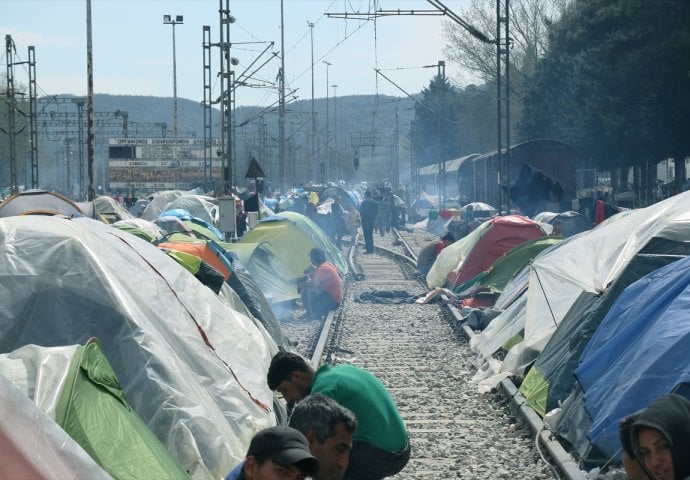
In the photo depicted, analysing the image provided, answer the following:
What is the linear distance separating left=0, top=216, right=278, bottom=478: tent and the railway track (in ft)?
5.95

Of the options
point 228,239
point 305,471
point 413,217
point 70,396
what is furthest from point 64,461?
point 413,217

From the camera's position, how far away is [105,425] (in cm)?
661

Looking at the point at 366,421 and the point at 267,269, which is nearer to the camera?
the point at 366,421

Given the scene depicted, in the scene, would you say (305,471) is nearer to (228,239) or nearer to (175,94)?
(228,239)

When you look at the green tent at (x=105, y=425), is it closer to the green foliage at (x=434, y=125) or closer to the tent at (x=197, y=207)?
the tent at (x=197, y=207)

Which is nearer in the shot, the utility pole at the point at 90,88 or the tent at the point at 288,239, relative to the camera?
the tent at the point at 288,239

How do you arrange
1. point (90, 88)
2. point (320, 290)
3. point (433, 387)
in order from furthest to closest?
point (90, 88) → point (320, 290) → point (433, 387)

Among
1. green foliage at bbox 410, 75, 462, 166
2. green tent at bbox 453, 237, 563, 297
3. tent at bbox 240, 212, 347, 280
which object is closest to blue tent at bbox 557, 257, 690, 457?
green tent at bbox 453, 237, 563, 297

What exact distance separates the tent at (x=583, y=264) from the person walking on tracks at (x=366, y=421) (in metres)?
5.29

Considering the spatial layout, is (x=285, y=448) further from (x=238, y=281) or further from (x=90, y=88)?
(x=90, y=88)

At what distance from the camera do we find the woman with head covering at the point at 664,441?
475 cm

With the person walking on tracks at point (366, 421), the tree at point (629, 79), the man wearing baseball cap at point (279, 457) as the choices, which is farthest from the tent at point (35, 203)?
the tree at point (629, 79)

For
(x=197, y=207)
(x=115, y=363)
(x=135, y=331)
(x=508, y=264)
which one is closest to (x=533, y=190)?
(x=197, y=207)

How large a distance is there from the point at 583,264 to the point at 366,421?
733cm
